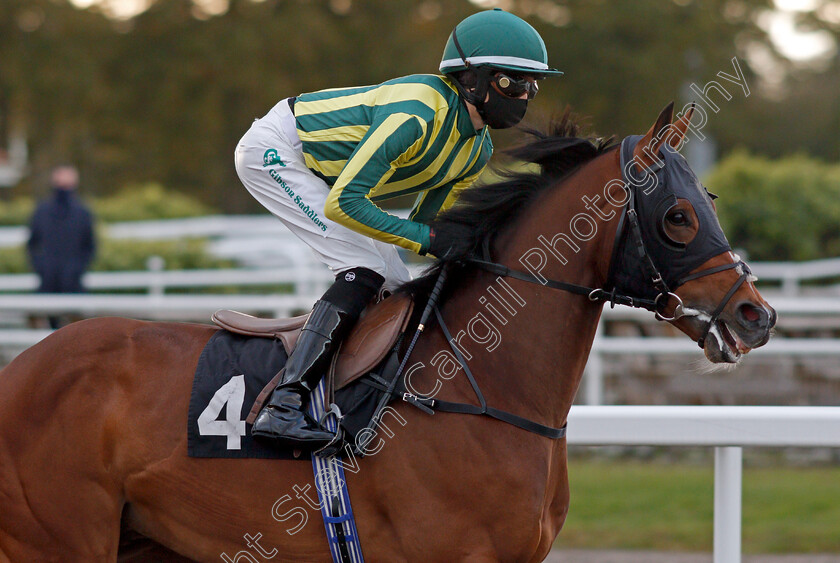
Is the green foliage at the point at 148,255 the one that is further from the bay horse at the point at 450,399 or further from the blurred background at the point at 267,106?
the bay horse at the point at 450,399

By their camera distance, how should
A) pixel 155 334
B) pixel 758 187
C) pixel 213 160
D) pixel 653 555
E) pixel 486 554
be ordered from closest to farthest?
pixel 486 554 < pixel 155 334 < pixel 653 555 < pixel 758 187 < pixel 213 160

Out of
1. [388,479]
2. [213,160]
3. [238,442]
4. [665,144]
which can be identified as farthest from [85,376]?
[213,160]

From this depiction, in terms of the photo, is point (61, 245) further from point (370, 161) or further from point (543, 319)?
point (543, 319)

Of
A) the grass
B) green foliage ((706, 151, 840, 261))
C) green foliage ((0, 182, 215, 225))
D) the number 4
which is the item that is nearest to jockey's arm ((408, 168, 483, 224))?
the number 4

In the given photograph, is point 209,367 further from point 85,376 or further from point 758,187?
point 758,187

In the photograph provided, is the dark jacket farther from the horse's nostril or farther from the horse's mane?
the horse's nostril

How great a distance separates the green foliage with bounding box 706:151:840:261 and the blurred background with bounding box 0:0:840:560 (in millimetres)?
25

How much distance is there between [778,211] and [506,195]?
31.7 ft

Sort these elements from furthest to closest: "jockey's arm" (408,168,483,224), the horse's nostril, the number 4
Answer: "jockey's arm" (408,168,483,224)
the number 4
the horse's nostril

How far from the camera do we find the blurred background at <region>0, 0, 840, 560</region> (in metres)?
11.8

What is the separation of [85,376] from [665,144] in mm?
1835

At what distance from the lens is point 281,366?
2955 millimetres

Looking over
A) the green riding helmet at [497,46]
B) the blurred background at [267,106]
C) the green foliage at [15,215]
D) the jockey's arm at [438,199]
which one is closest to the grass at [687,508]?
the blurred background at [267,106]

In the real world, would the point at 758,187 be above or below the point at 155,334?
above
